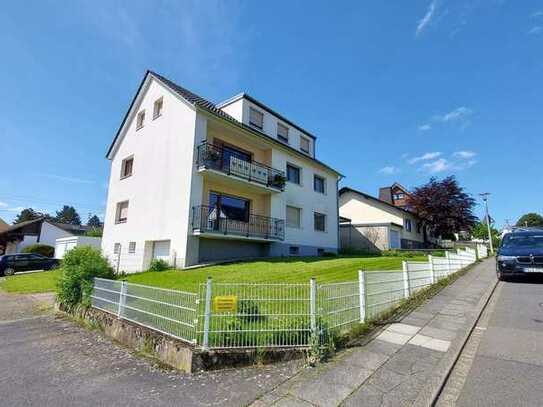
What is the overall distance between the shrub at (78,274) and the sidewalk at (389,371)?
284 inches

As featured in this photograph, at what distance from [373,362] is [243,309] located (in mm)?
2089

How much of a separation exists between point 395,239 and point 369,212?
4082mm

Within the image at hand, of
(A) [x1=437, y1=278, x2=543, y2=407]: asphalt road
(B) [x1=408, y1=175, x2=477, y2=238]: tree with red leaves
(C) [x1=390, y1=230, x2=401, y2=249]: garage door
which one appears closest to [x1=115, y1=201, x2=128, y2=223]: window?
(A) [x1=437, y1=278, x2=543, y2=407]: asphalt road

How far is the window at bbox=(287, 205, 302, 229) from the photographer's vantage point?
19789 millimetres

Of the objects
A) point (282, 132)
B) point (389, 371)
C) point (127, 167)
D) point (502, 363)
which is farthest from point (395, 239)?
point (389, 371)

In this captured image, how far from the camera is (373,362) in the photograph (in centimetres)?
455

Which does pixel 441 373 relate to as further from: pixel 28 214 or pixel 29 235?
pixel 28 214

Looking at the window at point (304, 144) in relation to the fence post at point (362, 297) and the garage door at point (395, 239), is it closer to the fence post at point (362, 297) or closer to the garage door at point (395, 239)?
the garage door at point (395, 239)

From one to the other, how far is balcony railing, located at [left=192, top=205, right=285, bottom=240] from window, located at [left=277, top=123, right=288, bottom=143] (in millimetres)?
6348

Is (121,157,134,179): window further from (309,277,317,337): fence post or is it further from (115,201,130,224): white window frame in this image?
(309,277,317,337): fence post

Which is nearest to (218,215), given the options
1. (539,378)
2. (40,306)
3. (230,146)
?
(230,146)

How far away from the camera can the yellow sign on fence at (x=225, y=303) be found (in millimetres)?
4750

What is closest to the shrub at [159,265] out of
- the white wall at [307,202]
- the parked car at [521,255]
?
the white wall at [307,202]

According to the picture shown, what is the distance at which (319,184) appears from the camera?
23.1 m
